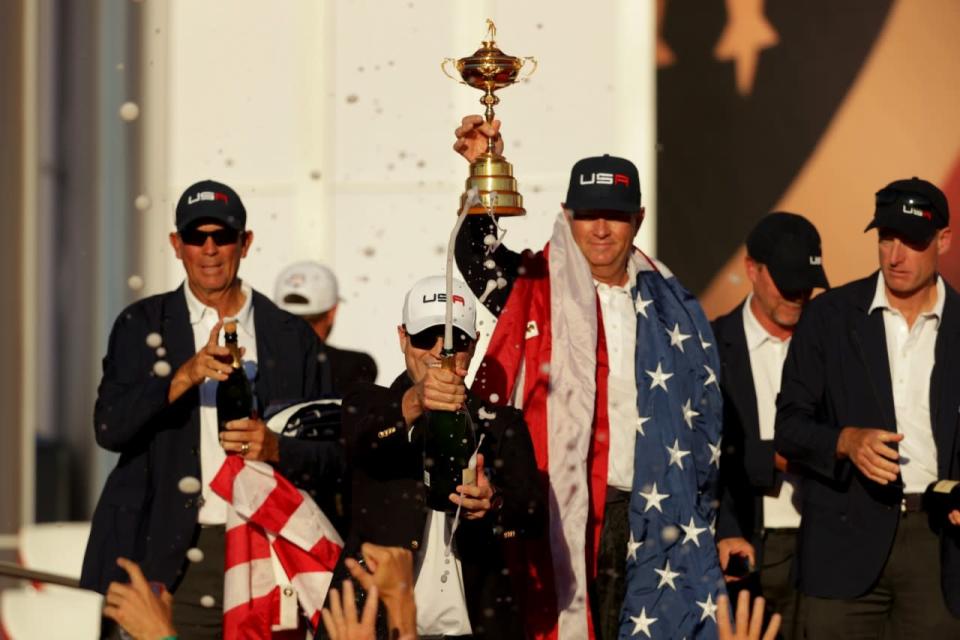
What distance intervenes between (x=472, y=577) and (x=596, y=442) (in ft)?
2.51

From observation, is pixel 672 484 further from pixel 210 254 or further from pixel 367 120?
pixel 367 120

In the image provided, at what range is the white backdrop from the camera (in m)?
9.27

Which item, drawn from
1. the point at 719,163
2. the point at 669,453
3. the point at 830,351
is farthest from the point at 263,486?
the point at 719,163

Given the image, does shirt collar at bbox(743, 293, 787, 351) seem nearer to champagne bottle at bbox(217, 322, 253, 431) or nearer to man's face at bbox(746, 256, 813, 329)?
man's face at bbox(746, 256, 813, 329)

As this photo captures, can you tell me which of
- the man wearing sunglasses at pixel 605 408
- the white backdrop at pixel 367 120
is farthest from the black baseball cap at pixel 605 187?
the white backdrop at pixel 367 120

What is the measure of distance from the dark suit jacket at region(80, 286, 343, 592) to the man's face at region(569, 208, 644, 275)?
99 centimetres

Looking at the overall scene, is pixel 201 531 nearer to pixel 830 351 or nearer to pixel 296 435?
pixel 296 435

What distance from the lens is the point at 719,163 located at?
9.16 metres

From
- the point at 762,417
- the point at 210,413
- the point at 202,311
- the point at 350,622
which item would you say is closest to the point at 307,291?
the point at 202,311

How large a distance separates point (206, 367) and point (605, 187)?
136cm

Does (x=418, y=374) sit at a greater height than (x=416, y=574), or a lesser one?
greater

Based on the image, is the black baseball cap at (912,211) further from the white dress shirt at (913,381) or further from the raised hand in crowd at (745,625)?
the raised hand in crowd at (745,625)

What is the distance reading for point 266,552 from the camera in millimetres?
5695

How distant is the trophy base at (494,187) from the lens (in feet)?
18.4
